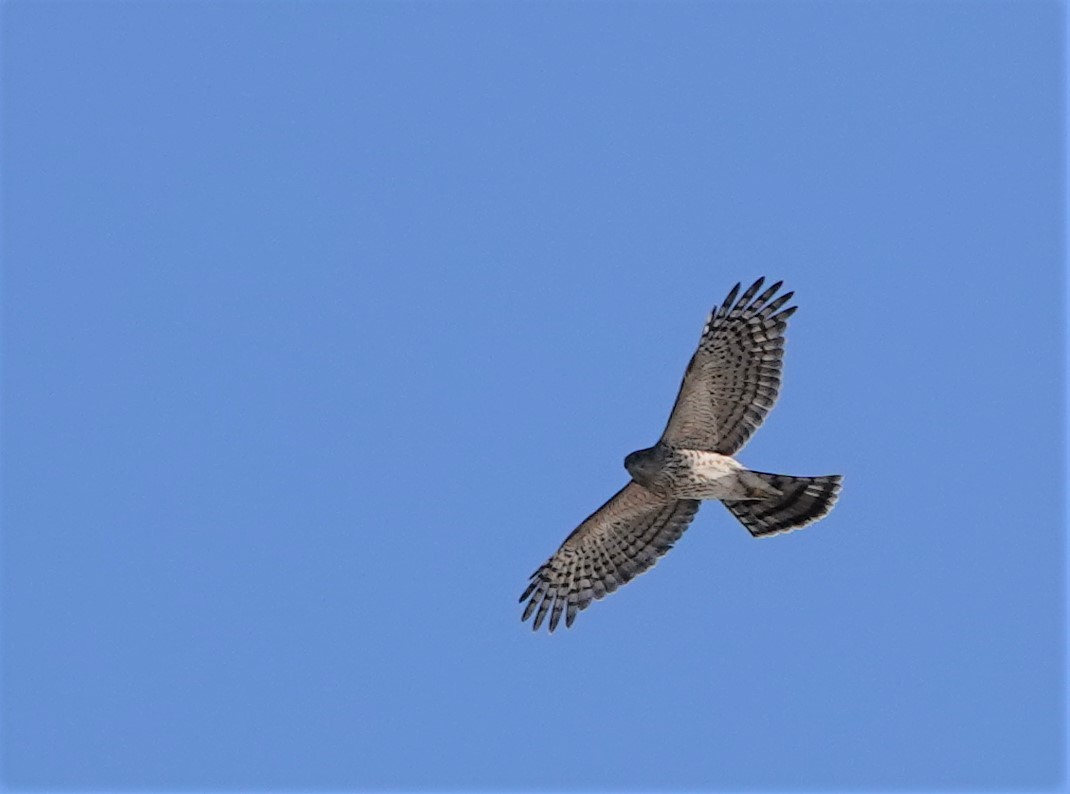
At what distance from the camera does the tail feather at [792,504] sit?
1766cm

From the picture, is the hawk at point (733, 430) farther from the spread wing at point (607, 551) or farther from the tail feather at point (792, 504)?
the spread wing at point (607, 551)

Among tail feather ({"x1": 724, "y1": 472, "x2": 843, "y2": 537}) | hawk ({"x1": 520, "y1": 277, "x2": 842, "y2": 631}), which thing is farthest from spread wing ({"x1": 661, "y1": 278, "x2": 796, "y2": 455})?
tail feather ({"x1": 724, "y1": 472, "x2": 843, "y2": 537})

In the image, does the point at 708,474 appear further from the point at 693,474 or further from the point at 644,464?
the point at 644,464

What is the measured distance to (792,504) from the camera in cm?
1778

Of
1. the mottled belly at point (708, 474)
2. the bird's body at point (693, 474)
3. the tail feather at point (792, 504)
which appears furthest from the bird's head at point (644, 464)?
the tail feather at point (792, 504)

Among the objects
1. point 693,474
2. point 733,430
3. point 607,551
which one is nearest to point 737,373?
point 733,430

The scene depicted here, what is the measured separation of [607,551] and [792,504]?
2.10 meters

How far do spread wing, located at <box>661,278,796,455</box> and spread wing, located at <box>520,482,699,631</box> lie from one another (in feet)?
3.35

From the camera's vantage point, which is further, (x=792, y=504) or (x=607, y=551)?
(x=607, y=551)

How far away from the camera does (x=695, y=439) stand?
1786 cm

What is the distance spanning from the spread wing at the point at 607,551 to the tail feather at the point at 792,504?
2.89ft

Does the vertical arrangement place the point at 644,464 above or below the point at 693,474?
above

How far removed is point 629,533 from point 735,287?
2.75 metres

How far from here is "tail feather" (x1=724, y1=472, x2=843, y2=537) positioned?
17656 millimetres
